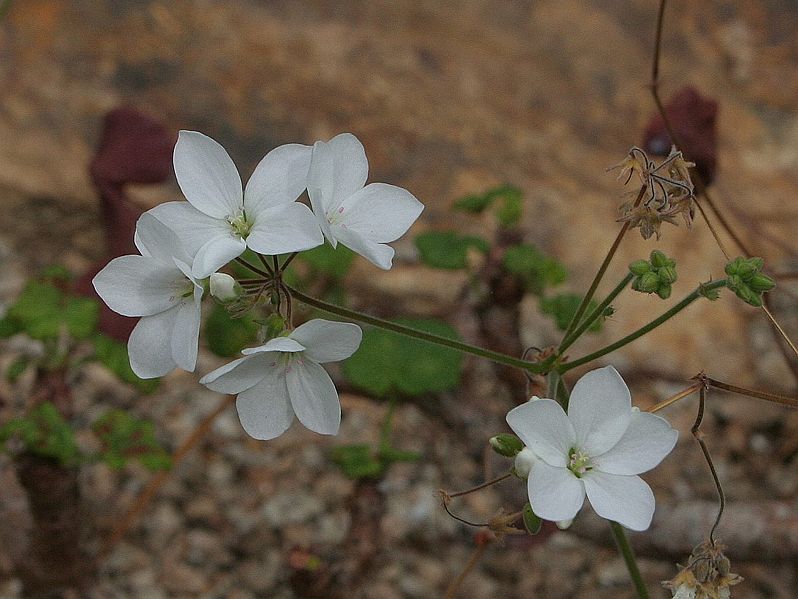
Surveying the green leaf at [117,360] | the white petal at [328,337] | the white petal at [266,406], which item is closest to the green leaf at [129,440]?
the green leaf at [117,360]

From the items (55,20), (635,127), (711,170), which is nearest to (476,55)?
(635,127)

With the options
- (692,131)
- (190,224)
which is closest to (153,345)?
(190,224)

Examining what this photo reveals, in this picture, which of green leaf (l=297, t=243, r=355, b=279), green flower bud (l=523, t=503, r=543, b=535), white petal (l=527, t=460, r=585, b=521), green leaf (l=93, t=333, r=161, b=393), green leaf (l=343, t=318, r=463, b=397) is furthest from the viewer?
green leaf (l=297, t=243, r=355, b=279)

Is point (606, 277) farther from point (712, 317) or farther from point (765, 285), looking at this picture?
point (765, 285)

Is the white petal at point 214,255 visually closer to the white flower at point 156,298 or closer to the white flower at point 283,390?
the white flower at point 156,298

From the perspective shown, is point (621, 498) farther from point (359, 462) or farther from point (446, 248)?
point (446, 248)

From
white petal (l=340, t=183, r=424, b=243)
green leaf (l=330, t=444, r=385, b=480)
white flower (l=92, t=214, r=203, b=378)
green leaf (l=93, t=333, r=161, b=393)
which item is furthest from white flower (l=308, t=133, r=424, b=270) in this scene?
green leaf (l=330, t=444, r=385, b=480)

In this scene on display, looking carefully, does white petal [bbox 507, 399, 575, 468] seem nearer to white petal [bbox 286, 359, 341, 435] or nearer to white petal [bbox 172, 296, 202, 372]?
white petal [bbox 286, 359, 341, 435]
